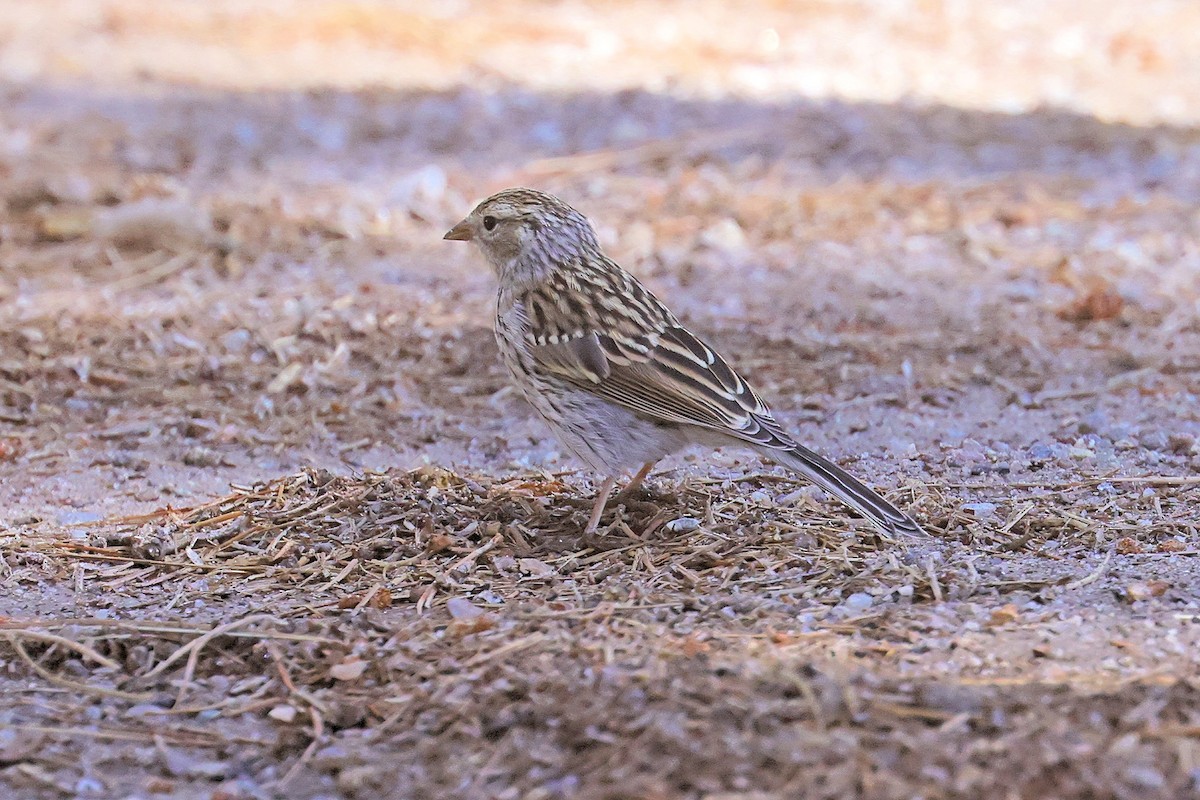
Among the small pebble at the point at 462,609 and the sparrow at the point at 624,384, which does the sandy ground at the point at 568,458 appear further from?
the sparrow at the point at 624,384

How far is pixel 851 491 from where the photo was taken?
4.40 meters

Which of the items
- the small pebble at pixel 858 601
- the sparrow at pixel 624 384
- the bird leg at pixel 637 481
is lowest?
the small pebble at pixel 858 601

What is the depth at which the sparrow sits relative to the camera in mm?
4547

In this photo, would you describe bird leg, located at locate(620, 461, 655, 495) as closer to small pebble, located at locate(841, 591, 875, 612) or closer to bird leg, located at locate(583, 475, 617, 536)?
bird leg, located at locate(583, 475, 617, 536)

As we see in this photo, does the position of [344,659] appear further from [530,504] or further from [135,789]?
[530,504]

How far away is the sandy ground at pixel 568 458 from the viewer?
132 inches

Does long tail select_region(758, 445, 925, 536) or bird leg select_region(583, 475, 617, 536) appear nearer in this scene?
long tail select_region(758, 445, 925, 536)

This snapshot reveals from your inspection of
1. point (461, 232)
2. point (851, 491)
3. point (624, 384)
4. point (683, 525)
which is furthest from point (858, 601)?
point (461, 232)

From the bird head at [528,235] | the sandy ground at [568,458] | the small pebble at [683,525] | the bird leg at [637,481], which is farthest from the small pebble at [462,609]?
the bird head at [528,235]

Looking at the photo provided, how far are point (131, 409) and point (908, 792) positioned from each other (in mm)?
4324

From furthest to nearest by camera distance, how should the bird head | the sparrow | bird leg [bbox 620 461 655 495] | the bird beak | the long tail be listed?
the bird beak
the bird head
bird leg [bbox 620 461 655 495]
the sparrow
the long tail

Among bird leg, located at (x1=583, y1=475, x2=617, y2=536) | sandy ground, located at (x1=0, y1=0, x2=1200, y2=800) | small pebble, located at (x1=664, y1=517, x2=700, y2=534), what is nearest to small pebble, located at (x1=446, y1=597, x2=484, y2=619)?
sandy ground, located at (x1=0, y1=0, x2=1200, y2=800)

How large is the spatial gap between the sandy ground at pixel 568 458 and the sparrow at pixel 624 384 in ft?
0.64

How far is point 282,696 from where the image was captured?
371 centimetres
